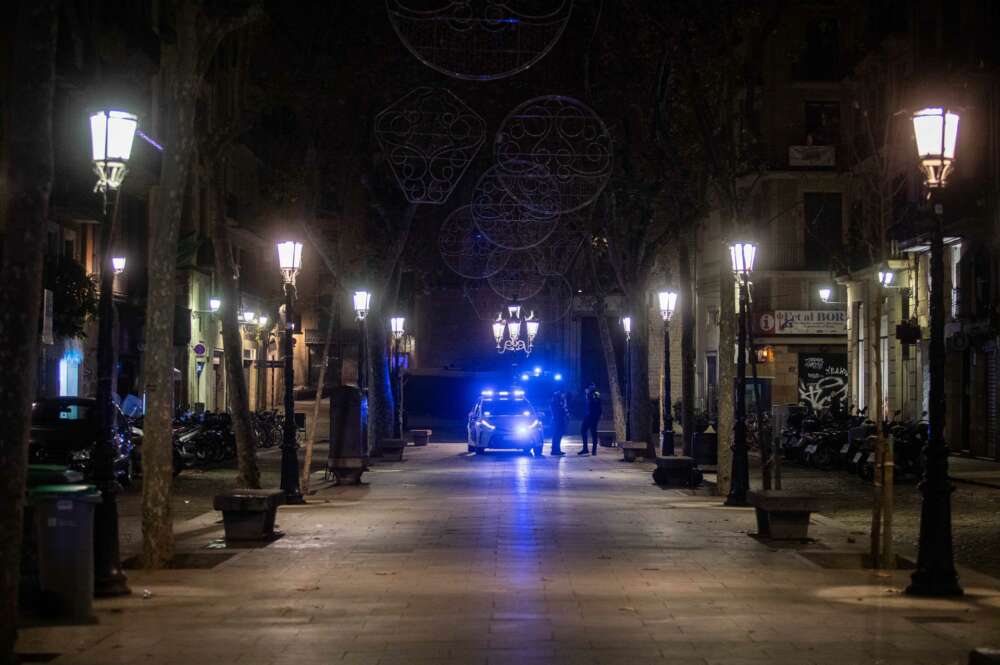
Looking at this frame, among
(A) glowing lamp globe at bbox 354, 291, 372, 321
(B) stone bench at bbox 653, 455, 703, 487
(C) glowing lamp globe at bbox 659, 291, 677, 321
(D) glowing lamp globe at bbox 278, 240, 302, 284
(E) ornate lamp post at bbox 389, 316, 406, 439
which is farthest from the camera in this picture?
(E) ornate lamp post at bbox 389, 316, 406, 439

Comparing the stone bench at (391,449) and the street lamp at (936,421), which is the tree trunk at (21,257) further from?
the stone bench at (391,449)

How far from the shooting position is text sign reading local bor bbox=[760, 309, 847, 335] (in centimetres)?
5431

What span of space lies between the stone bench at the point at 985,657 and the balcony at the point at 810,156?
47.8m

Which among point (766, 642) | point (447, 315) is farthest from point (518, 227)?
point (447, 315)

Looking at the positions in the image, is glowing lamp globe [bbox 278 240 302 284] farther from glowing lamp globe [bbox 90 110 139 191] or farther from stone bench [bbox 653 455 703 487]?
glowing lamp globe [bbox 90 110 139 191]

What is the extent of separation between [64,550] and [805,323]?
45676mm

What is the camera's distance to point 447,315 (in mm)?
Answer: 99188

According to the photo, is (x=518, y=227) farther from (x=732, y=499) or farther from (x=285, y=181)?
(x=732, y=499)

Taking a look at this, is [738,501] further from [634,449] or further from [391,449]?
[391,449]

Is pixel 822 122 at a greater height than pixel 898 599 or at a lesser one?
greater

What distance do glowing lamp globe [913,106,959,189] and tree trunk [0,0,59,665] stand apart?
8039 millimetres

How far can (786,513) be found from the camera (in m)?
17.6

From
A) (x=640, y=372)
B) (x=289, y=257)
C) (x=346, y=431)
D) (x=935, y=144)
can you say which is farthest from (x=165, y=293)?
(x=640, y=372)

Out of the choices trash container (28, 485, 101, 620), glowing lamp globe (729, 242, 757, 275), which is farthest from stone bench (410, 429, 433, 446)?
trash container (28, 485, 101, 620)
